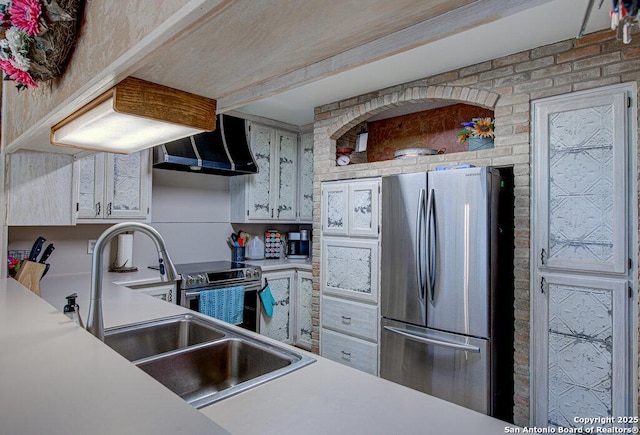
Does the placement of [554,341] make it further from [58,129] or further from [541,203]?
[58,129]

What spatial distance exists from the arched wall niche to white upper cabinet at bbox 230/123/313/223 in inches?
30.3

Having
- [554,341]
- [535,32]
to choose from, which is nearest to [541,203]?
[554,341]

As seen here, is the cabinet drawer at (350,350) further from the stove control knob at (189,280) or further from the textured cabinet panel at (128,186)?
the textured cabinet panel at (128,186)

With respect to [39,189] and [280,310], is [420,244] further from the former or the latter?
[39,189]

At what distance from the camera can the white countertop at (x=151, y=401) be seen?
63cm

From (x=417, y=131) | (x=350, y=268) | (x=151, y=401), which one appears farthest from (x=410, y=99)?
(x=151, y=401)

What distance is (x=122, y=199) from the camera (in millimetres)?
2971

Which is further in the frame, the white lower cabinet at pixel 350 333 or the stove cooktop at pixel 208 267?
the stove cooktop at pixel 208 267

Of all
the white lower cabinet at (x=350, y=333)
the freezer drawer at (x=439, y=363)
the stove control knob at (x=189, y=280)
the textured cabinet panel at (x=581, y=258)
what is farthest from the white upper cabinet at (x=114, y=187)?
the textured cabinet panel at (x=581, y=258)

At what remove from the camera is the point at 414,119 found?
352 cm

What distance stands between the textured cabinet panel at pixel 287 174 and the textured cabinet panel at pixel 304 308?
788 millimetres

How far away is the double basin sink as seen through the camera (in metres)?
1.30

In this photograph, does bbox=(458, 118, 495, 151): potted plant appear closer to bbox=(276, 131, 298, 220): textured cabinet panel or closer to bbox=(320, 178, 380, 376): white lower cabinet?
bbox=(320, 178, 380, 376): white lower cabinet

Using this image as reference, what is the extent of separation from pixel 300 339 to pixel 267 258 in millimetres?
992
